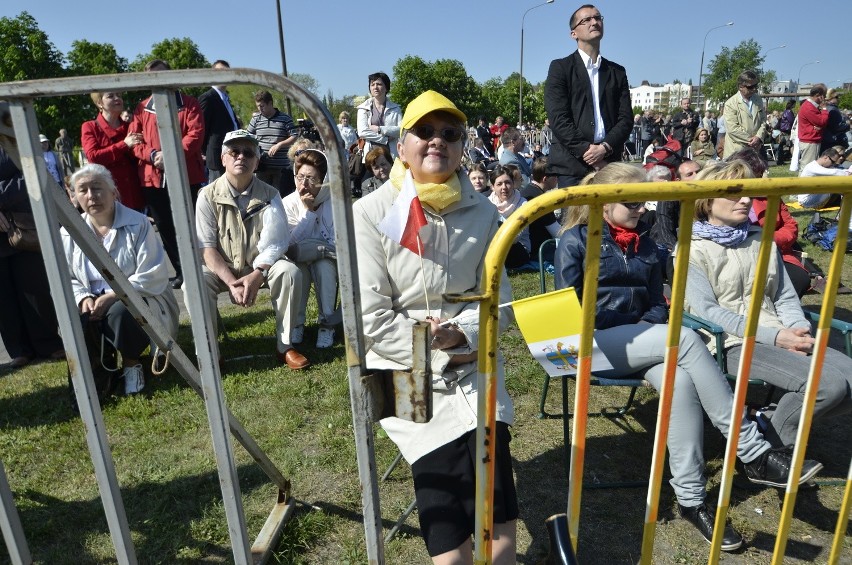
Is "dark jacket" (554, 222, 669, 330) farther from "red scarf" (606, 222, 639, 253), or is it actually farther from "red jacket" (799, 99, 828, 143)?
"red jacket" (799, 99, 828, 143)

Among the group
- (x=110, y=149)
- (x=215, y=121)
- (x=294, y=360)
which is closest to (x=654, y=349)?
(x=294, y=360)

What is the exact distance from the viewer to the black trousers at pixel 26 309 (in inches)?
177

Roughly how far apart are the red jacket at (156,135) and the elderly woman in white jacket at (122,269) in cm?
223

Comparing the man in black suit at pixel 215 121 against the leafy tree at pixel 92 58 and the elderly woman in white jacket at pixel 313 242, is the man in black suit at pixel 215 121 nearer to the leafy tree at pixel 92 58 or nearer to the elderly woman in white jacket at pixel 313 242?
the elderly woman in white jacket at pixel 313 242

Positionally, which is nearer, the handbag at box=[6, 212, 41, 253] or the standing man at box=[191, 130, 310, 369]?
the handbag at box=[6, 212, 41, 253]

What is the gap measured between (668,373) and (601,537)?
3.94ft

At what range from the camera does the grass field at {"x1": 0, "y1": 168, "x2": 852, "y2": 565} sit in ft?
8.29

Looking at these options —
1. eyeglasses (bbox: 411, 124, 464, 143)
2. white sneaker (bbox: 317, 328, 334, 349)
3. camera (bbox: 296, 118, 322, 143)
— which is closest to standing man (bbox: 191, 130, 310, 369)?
white sneaker (bbox: 317, 328, 334, 349)

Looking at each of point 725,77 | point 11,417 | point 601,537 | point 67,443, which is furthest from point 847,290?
point 725,77

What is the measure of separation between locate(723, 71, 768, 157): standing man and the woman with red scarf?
24.0 ft

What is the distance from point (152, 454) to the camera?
3271 millimetres

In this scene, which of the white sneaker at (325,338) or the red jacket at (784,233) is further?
the white sneaker at (325,338)

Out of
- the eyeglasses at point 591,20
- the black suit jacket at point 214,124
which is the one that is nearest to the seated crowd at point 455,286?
the eyeglasses at point 591,20

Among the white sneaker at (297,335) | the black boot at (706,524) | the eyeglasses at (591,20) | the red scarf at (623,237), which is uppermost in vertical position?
the eyeglasses at (591,20)
